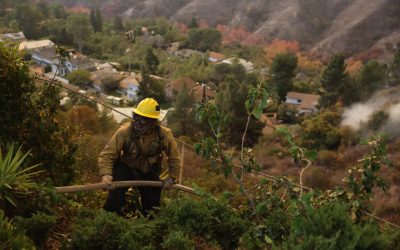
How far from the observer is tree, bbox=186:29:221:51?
58.2 meters

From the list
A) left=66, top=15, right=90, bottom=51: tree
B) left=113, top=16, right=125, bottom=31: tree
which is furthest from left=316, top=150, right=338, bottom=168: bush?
left=113, top=16, right=125, bottom=31: tree

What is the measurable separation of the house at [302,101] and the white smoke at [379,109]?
4.55 metres

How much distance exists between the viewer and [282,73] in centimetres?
4056

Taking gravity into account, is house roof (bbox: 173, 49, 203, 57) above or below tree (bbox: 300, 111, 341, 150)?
below

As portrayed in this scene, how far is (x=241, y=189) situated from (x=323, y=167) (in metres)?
21.8

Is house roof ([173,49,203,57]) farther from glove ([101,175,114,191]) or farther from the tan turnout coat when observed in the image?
glove ([101,175,114,191])

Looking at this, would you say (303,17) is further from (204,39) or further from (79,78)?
(79,78)

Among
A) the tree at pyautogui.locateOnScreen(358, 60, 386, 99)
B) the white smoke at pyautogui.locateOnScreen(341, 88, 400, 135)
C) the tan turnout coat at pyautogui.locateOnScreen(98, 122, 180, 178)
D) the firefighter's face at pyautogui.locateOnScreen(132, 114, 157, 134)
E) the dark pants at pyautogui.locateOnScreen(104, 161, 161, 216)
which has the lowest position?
the white smoke at pyautogui.locateOnScreen(341, 88, 400, 135)

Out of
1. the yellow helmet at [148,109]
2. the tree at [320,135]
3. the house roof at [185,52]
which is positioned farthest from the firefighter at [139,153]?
the house roof at [185,52]

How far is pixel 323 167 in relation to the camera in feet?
81.5

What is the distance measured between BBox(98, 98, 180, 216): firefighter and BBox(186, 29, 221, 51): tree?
54.1 metres

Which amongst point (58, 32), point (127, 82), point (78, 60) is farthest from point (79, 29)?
point (127, 82)

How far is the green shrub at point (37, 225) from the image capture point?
11.4 feet

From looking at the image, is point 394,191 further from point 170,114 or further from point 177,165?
point 177,165
